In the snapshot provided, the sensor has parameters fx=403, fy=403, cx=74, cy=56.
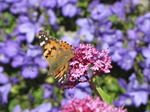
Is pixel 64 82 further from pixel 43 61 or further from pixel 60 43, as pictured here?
pixel 43 61

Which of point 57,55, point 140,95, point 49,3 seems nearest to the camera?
point 57,55

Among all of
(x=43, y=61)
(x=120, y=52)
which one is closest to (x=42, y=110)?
(x=43, y=61)

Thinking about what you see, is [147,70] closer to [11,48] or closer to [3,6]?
[11,48]

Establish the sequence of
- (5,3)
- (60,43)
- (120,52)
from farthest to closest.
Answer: (5,3)
(120,52)
(60,43)

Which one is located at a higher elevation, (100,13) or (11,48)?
(100,13)

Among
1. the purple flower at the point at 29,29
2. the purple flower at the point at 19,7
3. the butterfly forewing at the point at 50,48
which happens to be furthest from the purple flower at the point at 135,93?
the butterfly forewing at the point at 50,48

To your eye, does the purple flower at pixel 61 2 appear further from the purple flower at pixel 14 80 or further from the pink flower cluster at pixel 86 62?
the pink flower cluster at pixel 86 62

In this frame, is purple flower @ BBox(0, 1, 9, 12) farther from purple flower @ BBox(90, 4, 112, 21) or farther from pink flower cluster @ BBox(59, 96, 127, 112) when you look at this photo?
pink flower cluster @ BBox(59, 96, 127, 112)

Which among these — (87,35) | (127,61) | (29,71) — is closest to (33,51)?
(29,71)
